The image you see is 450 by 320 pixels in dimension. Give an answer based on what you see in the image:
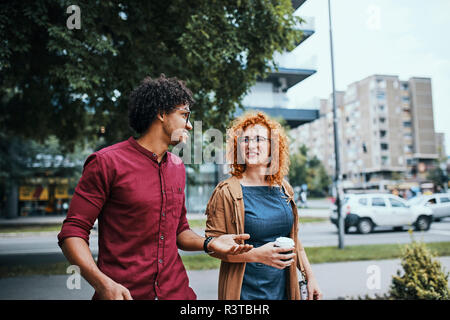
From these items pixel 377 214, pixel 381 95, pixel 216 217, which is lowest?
pixel 377 214

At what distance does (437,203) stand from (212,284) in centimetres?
1151

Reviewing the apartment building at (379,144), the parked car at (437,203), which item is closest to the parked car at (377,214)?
the parked car at (437,203)

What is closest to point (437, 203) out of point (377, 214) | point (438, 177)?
point (377, 214)

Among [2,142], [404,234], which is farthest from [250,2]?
[2,142]

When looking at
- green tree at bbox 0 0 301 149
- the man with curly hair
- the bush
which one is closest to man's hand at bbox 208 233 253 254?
the man with curly hair

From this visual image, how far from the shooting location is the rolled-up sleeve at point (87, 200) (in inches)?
54.6

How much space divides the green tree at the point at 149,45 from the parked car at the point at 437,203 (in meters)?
9.96

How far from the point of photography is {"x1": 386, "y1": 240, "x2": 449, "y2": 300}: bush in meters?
3.58

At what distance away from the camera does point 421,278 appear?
12.1 ft

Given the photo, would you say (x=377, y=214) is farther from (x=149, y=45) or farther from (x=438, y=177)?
(x=438, y=177)

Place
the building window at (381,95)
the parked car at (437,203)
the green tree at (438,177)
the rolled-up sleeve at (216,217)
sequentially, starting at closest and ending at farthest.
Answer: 1. the rolled-up sleeve at (216,217)
2. the parked car at (437,203)
3. the green tree at (438,177)
4. the building window at (381,95)

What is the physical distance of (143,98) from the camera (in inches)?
67.9

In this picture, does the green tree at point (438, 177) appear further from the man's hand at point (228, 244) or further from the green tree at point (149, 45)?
the man's hand at point (228, 244)
